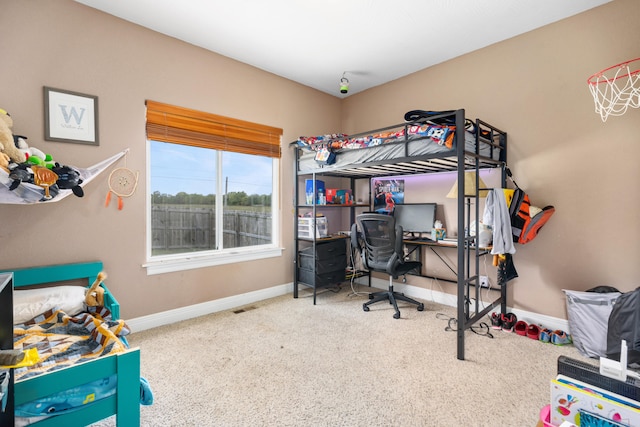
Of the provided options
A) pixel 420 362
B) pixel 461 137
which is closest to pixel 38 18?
pixel 461 137

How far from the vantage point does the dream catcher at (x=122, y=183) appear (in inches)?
99.6

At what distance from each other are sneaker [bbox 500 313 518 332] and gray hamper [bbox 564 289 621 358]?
42 cm

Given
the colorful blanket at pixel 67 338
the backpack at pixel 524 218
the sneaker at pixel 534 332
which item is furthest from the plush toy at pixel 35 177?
the sneaker at pixel 534 332

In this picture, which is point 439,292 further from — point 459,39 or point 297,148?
point 459,39

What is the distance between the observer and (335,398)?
5.83ft

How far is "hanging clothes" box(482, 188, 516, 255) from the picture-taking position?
8.18 feet

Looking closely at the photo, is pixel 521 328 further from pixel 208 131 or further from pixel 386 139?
pixel 208 131

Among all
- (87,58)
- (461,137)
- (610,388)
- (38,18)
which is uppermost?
(38,18)

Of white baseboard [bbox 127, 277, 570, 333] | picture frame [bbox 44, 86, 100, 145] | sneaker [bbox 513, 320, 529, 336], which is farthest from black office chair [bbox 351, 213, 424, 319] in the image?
picture frame [bbox 44, 86, 100, 145]

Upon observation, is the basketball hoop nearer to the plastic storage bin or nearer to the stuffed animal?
the plastic storage bin

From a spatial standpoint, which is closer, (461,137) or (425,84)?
(461,137)

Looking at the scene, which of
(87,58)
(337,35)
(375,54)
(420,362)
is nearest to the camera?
(420,362)

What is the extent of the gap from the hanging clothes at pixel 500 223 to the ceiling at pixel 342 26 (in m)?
1.51

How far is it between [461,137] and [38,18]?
3.26 meters
